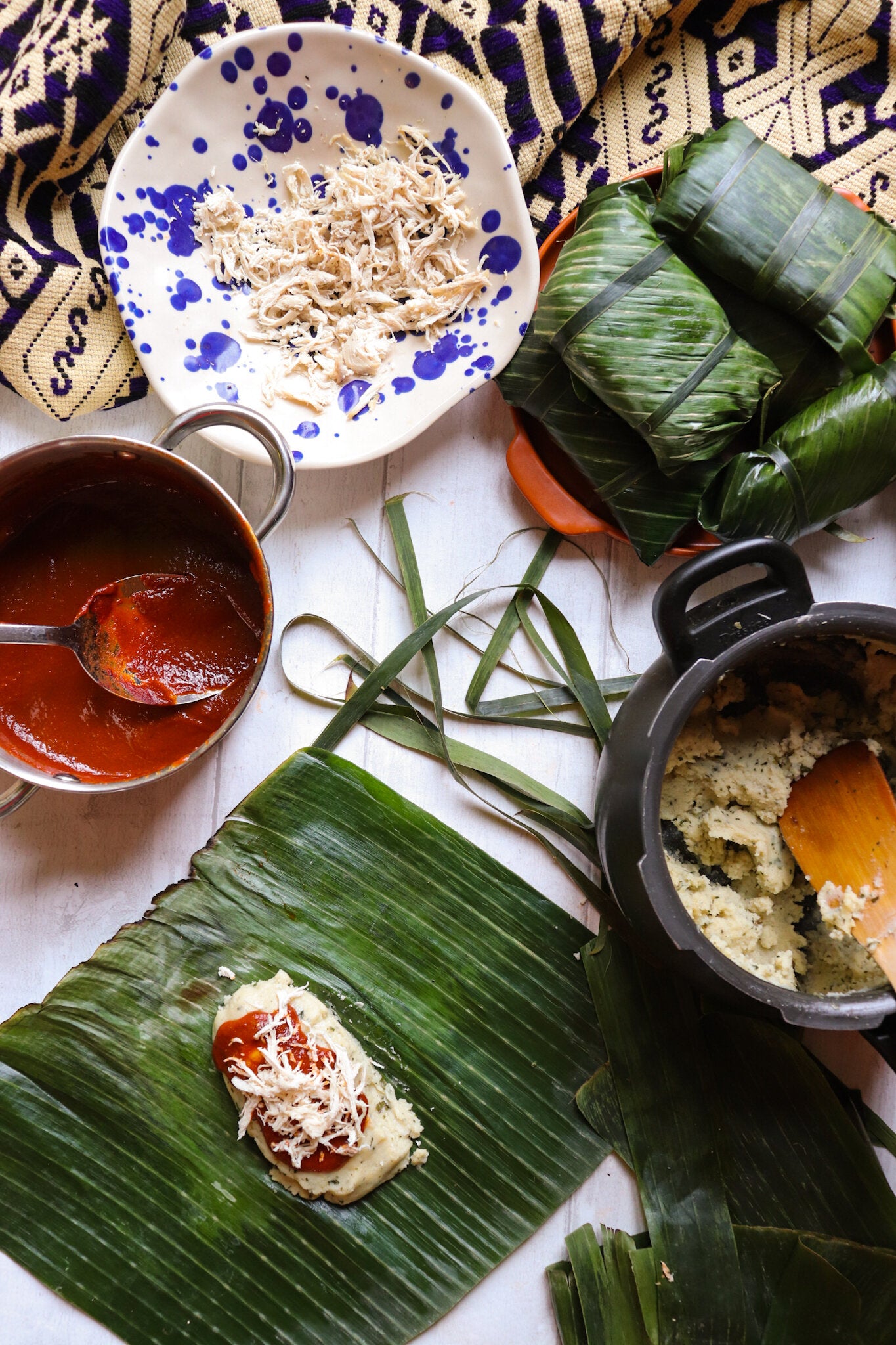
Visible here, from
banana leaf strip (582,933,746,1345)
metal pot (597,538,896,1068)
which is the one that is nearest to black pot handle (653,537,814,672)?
metal pot (597,538,896,1068)

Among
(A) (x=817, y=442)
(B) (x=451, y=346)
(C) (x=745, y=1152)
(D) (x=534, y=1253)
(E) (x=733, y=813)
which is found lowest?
(D) (x=534, y=1253)

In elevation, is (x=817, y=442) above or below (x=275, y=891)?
above

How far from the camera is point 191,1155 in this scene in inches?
49.2

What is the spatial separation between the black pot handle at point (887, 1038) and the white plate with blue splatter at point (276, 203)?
96 cm

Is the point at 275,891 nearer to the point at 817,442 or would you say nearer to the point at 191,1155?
the point at 191,1155

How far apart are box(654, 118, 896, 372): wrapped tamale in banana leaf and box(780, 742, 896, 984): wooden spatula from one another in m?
0.56

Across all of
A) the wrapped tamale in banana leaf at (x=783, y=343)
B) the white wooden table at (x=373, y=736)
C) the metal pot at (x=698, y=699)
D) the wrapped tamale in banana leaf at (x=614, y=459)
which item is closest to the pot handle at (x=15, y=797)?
the white wooden table at (x=373, y=736)

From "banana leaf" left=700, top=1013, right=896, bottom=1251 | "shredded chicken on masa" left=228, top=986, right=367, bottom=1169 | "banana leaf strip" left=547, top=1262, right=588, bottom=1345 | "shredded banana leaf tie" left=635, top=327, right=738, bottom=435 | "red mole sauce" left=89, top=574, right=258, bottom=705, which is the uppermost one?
"shredded banana leaf tie" left=635, top=327, right=738, bottom=435

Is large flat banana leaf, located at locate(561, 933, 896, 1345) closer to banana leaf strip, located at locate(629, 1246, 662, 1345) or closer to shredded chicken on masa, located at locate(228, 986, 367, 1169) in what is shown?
banana leaf strip, located at locate(629, 1246, 662, 1345)

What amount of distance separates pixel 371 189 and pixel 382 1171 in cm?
140

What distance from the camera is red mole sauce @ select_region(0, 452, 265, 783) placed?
1154 millimetres

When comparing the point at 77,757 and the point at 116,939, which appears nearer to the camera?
the point at 77,757

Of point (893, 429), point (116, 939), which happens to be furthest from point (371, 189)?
point (116, 939)

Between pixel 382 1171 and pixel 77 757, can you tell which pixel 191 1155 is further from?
pixel 77 757
